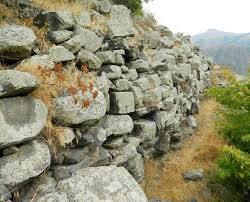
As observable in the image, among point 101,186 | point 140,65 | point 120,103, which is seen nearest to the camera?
point 101,186

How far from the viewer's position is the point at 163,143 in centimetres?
1073

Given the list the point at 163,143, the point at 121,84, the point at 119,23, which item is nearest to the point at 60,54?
the point at 121,84

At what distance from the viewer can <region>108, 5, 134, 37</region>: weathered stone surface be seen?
10.3 metres

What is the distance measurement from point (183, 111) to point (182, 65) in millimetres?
2113

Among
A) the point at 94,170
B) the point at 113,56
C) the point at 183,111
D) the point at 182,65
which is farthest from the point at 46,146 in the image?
the point at 182,65

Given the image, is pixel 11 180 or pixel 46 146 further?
pixel 46 146

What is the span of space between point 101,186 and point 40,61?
2983mm

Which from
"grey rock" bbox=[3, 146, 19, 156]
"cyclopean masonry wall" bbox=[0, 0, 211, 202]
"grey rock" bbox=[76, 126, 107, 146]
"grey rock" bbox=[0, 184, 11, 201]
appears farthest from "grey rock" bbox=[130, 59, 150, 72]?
"grey rock" bbox=[0, 184, 11, 201]

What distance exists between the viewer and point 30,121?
19.4 ft

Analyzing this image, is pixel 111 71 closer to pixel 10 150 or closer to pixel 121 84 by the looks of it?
pixel 121 84

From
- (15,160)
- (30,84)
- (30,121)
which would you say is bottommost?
(15,160)

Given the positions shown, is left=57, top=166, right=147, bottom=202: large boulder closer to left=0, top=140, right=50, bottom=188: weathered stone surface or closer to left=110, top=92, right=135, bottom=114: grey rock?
left=0, top=140, right=50, bottom=188: weathered stone surface

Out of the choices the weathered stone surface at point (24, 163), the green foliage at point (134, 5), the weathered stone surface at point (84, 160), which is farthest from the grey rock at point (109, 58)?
the green foliage at point (134, 5)

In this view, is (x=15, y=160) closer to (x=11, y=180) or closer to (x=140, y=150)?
(x=11, y=180)
